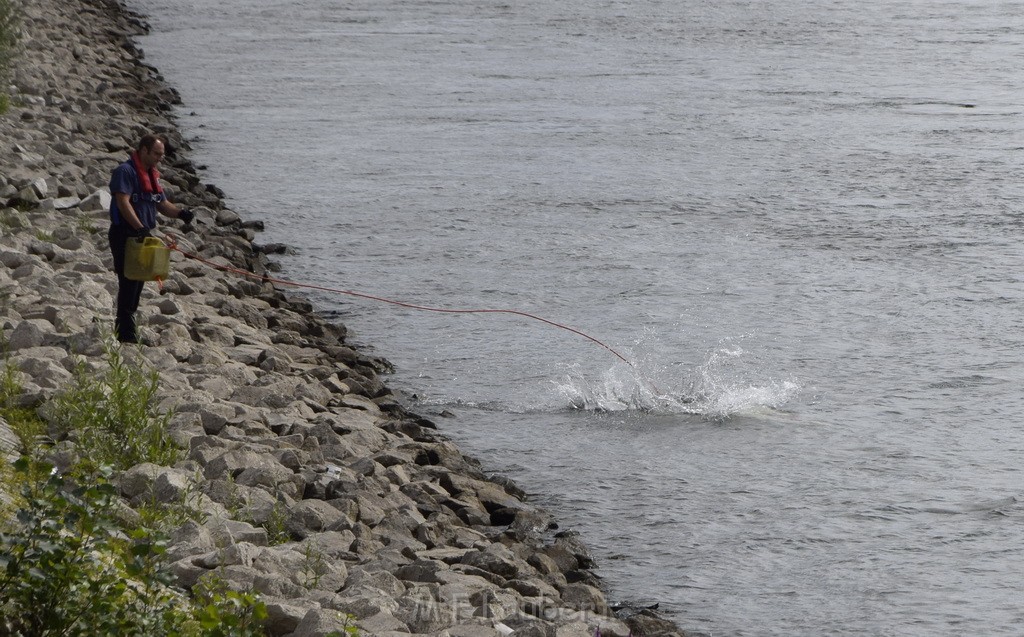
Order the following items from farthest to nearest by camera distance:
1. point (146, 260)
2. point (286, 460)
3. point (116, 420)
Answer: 1. point (146, 260)
2. point (286, 460)
3. point (116, 420)

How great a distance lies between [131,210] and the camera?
905cm

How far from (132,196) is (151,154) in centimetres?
34

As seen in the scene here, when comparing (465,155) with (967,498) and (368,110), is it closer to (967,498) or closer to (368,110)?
(368,110)

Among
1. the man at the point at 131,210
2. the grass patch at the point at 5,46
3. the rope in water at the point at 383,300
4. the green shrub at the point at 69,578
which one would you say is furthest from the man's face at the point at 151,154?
the grass patch at the point at 5,46

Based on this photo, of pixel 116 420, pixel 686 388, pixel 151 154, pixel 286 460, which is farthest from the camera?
pixel 686 388

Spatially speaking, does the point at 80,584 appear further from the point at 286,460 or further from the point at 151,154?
the point at 151,154

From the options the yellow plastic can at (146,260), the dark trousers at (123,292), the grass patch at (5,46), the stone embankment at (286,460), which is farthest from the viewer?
the grass patch at (5,46)

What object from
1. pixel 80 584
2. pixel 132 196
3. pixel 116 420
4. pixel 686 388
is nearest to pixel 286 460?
pixel 116 420

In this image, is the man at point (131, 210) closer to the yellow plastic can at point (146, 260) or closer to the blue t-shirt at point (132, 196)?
the blue t-shirt at point (132, 196)

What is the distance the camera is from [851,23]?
99.0 ft

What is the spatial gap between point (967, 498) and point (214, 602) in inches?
208

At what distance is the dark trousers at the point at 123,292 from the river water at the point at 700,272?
2326 millimetres

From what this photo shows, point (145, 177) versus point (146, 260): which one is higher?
point (145, 177)

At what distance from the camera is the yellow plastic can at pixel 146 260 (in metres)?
8.98
